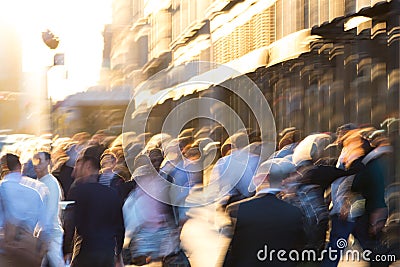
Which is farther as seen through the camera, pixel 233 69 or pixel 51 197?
pixel 233 69

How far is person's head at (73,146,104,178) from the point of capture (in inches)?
193

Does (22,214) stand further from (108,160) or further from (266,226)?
(266,226)

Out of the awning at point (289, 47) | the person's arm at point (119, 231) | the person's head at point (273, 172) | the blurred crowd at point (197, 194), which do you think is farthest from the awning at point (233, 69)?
the person's arm at point (119, 231)

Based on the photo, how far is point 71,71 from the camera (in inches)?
193

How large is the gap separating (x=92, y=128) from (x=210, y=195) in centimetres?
64

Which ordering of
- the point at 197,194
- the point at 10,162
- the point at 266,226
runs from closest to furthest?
the point at 10,162 → the point at 197,194 → the point at 266,226

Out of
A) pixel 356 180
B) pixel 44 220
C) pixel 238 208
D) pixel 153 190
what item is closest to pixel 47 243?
pixel 44 220

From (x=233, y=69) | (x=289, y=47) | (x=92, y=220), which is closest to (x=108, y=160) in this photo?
(x=92, y=220)

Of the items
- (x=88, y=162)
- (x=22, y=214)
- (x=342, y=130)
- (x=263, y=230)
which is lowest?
(x=263, y=230)

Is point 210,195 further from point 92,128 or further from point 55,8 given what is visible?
point 55,8

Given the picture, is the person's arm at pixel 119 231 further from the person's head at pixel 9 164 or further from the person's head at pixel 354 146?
the person's head at pixel 354 146

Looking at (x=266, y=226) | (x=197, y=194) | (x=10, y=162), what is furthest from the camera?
(x=266, y=226)

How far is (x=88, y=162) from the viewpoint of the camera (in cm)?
493

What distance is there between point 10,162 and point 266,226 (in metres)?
1.25
